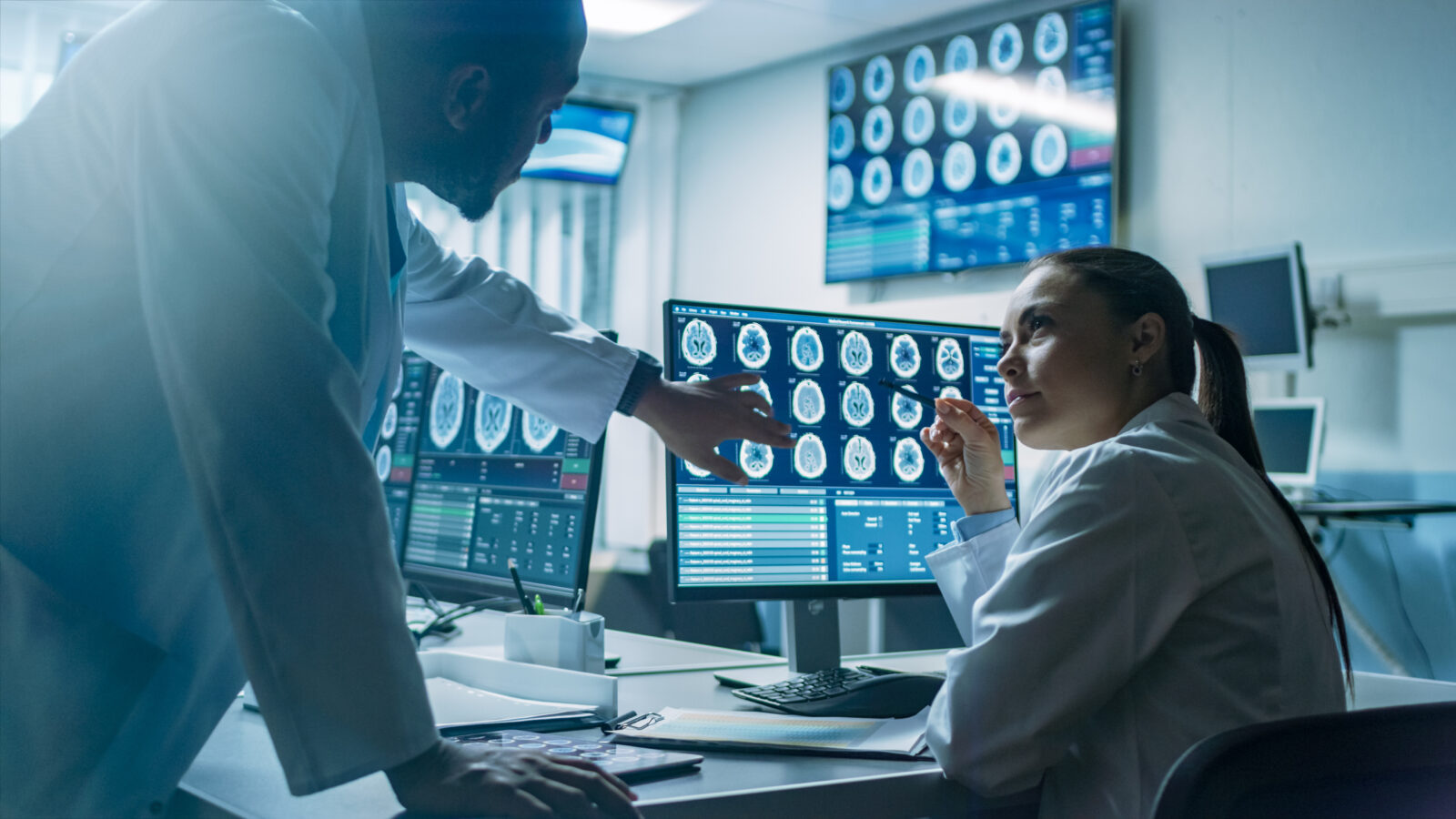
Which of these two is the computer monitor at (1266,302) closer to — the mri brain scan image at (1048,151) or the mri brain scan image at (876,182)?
the mri brain scan image at (1048,151)

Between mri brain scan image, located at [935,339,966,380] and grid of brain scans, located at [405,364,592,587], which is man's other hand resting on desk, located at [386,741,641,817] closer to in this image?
grid of brain scans, located at [405,364,592,587]

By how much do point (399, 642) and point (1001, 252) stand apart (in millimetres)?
3439

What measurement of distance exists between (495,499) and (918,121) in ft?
9.92

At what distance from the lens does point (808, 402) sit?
A: 4.87 ft

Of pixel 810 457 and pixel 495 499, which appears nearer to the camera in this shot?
pixel 810 457

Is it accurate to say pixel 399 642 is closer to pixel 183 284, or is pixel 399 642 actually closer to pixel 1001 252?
pixel 183 284

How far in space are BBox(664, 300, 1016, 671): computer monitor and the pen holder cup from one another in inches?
4.6

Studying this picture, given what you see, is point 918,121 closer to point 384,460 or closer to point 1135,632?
point 384,460

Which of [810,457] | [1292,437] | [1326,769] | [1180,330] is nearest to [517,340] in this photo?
[810,457]

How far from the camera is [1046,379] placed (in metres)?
1.25

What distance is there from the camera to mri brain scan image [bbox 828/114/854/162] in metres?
4.47

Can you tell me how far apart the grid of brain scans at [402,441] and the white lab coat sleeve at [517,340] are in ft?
1.45

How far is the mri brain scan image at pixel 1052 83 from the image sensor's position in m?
3.73

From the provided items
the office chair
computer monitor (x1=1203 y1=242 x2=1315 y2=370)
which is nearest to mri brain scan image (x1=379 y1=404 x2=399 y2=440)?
the office chair
